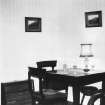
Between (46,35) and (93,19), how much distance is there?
3.80 ft

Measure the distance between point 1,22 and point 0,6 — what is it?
1.08 ft

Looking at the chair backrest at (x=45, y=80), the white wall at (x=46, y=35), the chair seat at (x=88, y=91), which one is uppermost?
the white wall at (x=46, y=35)

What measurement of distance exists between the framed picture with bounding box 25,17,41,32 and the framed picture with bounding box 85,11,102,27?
1097 mm

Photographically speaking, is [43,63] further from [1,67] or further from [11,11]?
[11,11]

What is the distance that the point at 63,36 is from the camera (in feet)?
18.3

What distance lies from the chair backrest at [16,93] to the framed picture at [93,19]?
2.80 m

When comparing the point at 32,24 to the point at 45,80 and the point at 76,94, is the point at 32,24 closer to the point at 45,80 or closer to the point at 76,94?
the point at 45,80

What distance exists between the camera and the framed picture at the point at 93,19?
484 centimetres

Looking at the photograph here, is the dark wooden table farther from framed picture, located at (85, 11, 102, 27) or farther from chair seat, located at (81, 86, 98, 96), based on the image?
framed picture, located at (85, 11, 102, 27)

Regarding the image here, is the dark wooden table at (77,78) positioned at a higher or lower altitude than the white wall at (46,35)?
lower

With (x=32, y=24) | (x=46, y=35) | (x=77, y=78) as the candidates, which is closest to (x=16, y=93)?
(x=77, y=78)

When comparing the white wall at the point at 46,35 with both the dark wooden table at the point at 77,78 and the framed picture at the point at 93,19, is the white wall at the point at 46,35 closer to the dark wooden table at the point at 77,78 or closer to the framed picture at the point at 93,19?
the framed picture at the point at 93,19

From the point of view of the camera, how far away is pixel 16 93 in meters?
2.53

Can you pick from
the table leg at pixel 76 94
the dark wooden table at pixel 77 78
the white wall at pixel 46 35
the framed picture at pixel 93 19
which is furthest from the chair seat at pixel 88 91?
the framed picture at pixel 93 19
